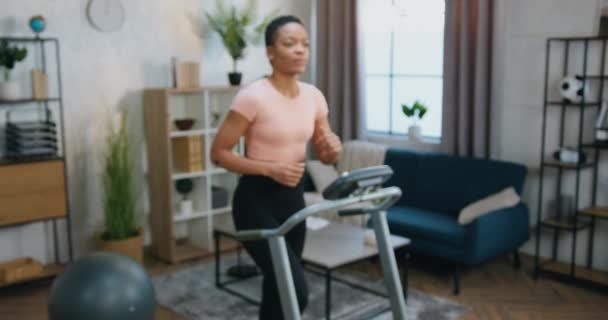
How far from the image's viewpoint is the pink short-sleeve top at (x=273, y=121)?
A: 7.97ft

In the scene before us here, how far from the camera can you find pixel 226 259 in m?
4.79

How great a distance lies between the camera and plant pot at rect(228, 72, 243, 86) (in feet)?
16.7

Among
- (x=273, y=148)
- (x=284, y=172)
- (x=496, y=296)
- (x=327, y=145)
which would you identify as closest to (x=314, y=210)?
(x=284, y=172)

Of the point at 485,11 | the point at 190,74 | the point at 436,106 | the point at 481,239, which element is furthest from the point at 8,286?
the point at 485,11

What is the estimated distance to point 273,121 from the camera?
7.98 ft

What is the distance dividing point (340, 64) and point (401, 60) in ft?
1.73

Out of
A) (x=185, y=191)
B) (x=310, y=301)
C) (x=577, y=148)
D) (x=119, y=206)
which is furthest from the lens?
(x=185, y=191)

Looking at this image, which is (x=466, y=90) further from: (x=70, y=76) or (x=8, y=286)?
(x=8, y=286)

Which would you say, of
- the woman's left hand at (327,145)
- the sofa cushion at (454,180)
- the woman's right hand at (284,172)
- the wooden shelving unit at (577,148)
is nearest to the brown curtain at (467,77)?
the sofa cushion at (454,180)

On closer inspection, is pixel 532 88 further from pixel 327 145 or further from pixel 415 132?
pixel 327 145

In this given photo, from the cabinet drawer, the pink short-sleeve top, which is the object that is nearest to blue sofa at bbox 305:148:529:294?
the pink short-sleeve top

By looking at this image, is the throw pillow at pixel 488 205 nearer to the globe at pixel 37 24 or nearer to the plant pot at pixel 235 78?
the plant pot at pixel 235 78

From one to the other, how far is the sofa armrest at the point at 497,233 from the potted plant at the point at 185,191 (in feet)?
6.91

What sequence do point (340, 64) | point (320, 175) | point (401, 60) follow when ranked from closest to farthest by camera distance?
1. point (320, 175)
2. point (401, 60)
3. point (340, 64)
